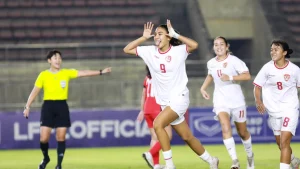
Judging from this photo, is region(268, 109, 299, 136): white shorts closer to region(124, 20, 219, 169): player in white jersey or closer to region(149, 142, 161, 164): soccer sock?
region(124, 20, 219, 169): player in white jersey

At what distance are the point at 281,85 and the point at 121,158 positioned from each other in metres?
6.53

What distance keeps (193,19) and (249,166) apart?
16.5 m

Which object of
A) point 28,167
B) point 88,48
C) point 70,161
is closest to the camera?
point 28,167

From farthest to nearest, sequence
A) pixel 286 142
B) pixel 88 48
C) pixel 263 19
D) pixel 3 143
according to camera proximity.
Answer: pixel 263 19 < pixel 88 48 < pixel 3 143 < pixel 286 142

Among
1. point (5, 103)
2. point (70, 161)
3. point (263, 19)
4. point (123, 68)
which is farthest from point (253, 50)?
point (70, 161)

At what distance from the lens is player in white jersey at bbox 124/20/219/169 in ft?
40.6

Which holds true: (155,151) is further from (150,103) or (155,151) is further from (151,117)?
(150,103)

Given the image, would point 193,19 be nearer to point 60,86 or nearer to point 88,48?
point 88,48

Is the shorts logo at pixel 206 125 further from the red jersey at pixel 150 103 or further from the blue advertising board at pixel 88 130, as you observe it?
the red jersey at pixel 150 103

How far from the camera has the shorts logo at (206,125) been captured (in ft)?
74.3

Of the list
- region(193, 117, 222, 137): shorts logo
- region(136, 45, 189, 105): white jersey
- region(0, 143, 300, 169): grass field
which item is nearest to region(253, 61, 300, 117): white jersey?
region(136, 45, 189, 105): white jersey

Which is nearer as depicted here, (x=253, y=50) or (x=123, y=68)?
(x=123, y=68)

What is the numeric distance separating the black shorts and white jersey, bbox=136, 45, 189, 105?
2550 mm

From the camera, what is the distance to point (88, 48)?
86.2ft
